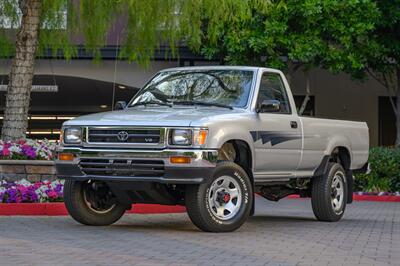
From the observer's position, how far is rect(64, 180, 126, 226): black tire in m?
10.7

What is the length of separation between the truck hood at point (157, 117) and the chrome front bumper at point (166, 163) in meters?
0.33

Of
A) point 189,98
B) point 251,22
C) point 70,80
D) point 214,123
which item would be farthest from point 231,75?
A: point 70,80

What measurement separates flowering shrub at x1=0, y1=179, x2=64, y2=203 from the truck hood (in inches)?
111

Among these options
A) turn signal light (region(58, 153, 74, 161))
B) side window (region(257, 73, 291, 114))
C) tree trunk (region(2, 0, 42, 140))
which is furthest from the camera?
tree trunk (region(2, 0, 42, 140))

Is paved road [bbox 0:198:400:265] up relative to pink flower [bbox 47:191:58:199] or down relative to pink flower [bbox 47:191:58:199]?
down

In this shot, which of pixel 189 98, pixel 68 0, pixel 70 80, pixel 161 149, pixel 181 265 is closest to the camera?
pixel 181 265

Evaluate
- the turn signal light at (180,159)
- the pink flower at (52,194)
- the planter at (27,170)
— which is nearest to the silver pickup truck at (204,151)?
the turn signal light at (180,159)

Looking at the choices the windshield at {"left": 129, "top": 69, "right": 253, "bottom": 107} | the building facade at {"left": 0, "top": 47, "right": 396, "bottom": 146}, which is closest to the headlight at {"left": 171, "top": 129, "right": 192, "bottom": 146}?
the windshield at {"left": 129, "top": 69, "right": 253, "bottom": 107}

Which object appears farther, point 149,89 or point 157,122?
point 149,89

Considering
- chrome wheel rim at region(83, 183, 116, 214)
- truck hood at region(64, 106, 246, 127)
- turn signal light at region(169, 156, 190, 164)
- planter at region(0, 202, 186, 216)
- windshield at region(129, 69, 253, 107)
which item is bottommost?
planter at region(0, 202, 186, 216)

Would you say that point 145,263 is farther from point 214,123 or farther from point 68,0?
point 68,0

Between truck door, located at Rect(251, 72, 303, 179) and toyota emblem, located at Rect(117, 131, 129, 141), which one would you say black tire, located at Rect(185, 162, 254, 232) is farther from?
toyota emblem, located at Rect(117, 131, 129, 141)

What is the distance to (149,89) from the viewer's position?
11680mm

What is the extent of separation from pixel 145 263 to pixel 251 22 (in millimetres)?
14346
